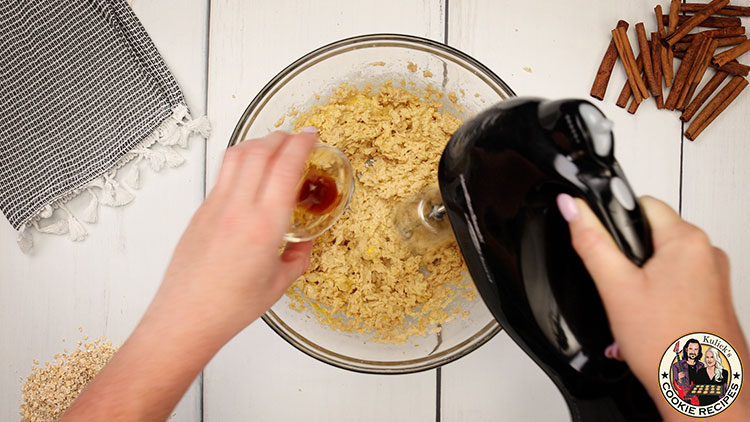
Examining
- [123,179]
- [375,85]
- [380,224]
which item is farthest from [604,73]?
[123,179]

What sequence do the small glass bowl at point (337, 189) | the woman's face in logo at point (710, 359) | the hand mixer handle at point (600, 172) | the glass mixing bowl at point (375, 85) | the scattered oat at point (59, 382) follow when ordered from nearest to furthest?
the hand mixer handle at point (600, 172)
the woman's face in logo at point (710, 359)
the small glass bowl at point (337, 189)
the glass mixing bowl at point (375, 85)
the scattered oat at point (59, 382)

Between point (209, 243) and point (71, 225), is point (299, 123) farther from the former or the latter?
point (71, 225)

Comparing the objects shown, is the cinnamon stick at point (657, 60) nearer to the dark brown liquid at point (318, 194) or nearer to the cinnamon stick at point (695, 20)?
the cinnamon stick at point (695, 20)

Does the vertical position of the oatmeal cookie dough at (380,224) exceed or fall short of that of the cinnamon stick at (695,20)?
it exceeds it

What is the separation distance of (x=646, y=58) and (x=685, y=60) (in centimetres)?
11

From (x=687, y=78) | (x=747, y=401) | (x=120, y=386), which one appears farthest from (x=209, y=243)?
(x=687, y=78)

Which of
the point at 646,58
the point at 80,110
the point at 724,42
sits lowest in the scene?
the point at 724,42

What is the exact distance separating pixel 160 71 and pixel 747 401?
143cm

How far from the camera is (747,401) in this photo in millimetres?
869

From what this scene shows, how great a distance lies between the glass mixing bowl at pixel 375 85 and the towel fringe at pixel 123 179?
0.29 metres

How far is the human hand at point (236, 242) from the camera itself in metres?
0.75

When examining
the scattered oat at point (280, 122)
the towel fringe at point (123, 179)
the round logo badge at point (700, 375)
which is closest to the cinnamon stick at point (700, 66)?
the round logo badge at point (700, 375)

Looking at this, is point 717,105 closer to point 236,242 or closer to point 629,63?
point 629,63

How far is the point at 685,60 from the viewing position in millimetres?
1303
